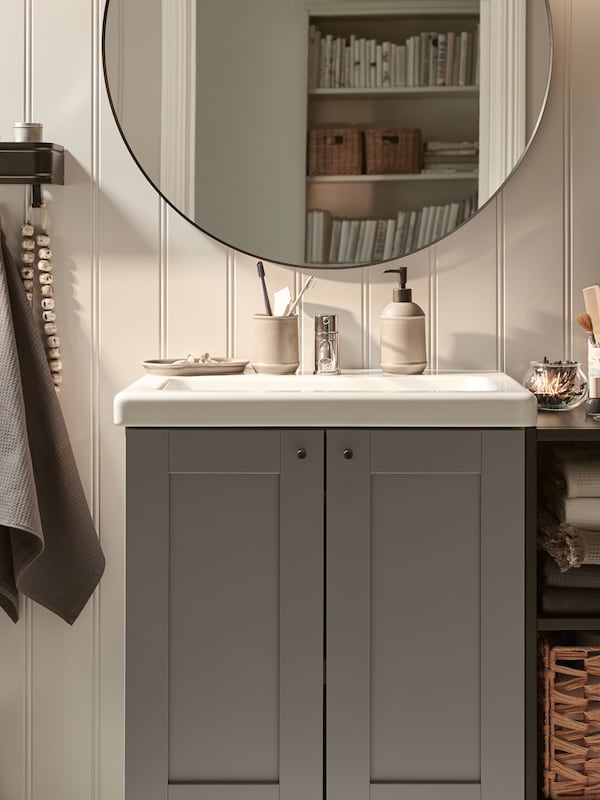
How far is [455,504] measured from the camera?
1563 millimetres

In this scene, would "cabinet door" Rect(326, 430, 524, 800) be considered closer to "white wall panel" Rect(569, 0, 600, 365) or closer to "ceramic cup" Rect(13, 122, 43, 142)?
"white wall panel" Rect(569, 0, 600, 365)

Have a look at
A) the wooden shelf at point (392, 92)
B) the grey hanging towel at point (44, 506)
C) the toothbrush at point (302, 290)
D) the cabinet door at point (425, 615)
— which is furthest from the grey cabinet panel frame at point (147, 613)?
the wooden shelf at point (392, 92)

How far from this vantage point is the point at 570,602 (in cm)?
161

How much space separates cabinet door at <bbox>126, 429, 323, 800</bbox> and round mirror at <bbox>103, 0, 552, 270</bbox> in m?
0.57

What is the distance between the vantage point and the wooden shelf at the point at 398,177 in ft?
6.35

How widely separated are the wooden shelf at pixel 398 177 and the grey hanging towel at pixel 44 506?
64 centimetres

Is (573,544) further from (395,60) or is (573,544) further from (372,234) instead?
(395,60)

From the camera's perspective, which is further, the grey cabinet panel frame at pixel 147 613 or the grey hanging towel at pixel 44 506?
the grey hanging towel at pixel 44 506

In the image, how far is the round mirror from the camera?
1.92 m

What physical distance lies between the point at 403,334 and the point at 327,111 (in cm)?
47

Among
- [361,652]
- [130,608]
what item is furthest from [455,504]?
[130,608]

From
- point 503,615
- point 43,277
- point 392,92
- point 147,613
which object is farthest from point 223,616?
point 392,92

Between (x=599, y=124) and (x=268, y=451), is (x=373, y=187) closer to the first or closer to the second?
(x=599, y=124)

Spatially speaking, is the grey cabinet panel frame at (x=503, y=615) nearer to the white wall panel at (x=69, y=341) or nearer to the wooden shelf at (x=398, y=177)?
the wooden shelf at (x=398, y=177)
